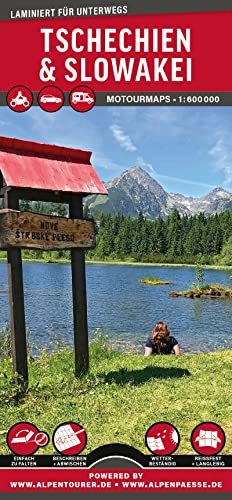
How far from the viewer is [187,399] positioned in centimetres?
631

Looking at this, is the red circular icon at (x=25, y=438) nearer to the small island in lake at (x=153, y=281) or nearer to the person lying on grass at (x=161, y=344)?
the person lying on grass at (x=161, y=344)

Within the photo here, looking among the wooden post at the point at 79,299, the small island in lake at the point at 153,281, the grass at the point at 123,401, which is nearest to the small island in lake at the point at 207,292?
the small island in lake at the point at 153,281

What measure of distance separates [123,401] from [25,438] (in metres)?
1.45

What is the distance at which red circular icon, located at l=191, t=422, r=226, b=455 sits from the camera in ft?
17.1

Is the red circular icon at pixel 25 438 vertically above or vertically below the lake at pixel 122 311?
above

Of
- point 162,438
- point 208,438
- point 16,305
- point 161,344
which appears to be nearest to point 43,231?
point 16,305

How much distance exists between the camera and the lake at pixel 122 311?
1739 centimetres

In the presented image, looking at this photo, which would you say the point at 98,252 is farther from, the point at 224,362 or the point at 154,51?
the point at 154,51

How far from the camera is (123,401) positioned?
6.31 m

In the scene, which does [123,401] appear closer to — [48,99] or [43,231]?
[43,231]

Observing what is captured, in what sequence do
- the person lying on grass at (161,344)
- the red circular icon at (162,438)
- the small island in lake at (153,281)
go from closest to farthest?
the red circular icon at (162,438), the person lying on grass at (161,344), the small island in lake at (153,281)

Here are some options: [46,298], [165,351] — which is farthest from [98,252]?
[165,351]

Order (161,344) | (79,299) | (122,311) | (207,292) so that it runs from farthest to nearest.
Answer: (207,292)
(122,311)
(161,344)
(79,299)

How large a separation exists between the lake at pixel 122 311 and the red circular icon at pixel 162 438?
9191 millimetres
